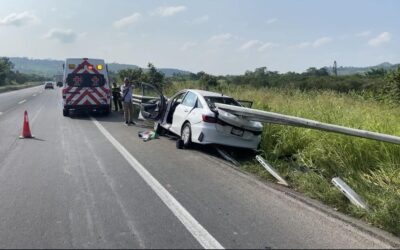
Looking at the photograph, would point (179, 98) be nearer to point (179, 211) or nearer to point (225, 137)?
point (225, 137)

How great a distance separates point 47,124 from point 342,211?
44.7ft

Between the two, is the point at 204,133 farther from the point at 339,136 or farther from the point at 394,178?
the point at 394,178

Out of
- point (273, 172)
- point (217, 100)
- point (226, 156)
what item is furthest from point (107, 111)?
point (273, 172)

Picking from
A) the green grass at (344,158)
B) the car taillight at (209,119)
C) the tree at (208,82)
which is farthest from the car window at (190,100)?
the tree at (208,82)

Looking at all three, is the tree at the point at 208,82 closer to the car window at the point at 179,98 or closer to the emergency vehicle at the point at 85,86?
the emergency vehicle at the point at 85,86

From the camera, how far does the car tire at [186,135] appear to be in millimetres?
11961

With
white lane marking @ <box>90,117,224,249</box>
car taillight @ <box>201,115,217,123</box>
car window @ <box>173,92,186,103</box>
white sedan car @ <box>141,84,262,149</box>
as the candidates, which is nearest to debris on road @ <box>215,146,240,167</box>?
white sedan car @ <box>141,84,262,149</box>

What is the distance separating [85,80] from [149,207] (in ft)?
52.1

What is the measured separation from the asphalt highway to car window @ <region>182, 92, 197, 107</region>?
178 centimetres

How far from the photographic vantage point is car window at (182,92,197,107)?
488 inches

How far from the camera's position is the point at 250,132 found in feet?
36.4

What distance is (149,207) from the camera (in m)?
6.47

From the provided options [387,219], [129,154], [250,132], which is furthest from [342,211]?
[129,154]

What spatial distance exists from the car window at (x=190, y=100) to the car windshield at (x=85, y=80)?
9547 millimetres
